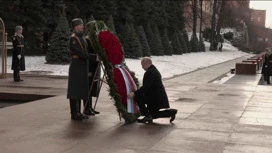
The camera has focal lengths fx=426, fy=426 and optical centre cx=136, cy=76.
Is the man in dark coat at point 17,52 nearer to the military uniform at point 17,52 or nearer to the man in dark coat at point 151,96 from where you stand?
the military uniform at point 17,52

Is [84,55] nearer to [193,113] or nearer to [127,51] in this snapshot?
[193,113]

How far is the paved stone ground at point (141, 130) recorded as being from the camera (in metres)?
6.22

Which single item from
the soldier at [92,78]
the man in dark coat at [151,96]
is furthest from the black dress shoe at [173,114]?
the soldier at [92,78]

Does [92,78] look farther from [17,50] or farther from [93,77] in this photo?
[17,50]

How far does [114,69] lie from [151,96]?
34.2 inches

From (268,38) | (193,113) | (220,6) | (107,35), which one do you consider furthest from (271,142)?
(268,38)

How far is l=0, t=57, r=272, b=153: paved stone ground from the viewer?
6.22 metres

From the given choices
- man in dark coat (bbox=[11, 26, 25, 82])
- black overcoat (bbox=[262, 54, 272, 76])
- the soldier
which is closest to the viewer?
the soldier

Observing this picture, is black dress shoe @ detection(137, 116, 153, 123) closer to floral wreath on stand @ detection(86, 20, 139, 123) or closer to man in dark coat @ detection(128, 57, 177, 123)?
man in dark coat @ detection(128, 57, 177, 123)

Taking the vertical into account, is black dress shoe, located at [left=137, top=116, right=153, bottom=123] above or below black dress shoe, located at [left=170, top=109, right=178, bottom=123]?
below

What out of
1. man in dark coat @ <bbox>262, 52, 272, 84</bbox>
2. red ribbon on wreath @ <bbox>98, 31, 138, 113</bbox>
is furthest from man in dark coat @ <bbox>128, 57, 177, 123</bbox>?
man in dark coat @ <bbox>262, 52, 272, 84</bbox>

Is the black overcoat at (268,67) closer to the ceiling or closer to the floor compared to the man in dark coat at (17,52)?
closer to the floor

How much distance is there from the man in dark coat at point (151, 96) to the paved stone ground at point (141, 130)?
21 centimetres

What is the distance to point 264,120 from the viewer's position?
8.74 metres
